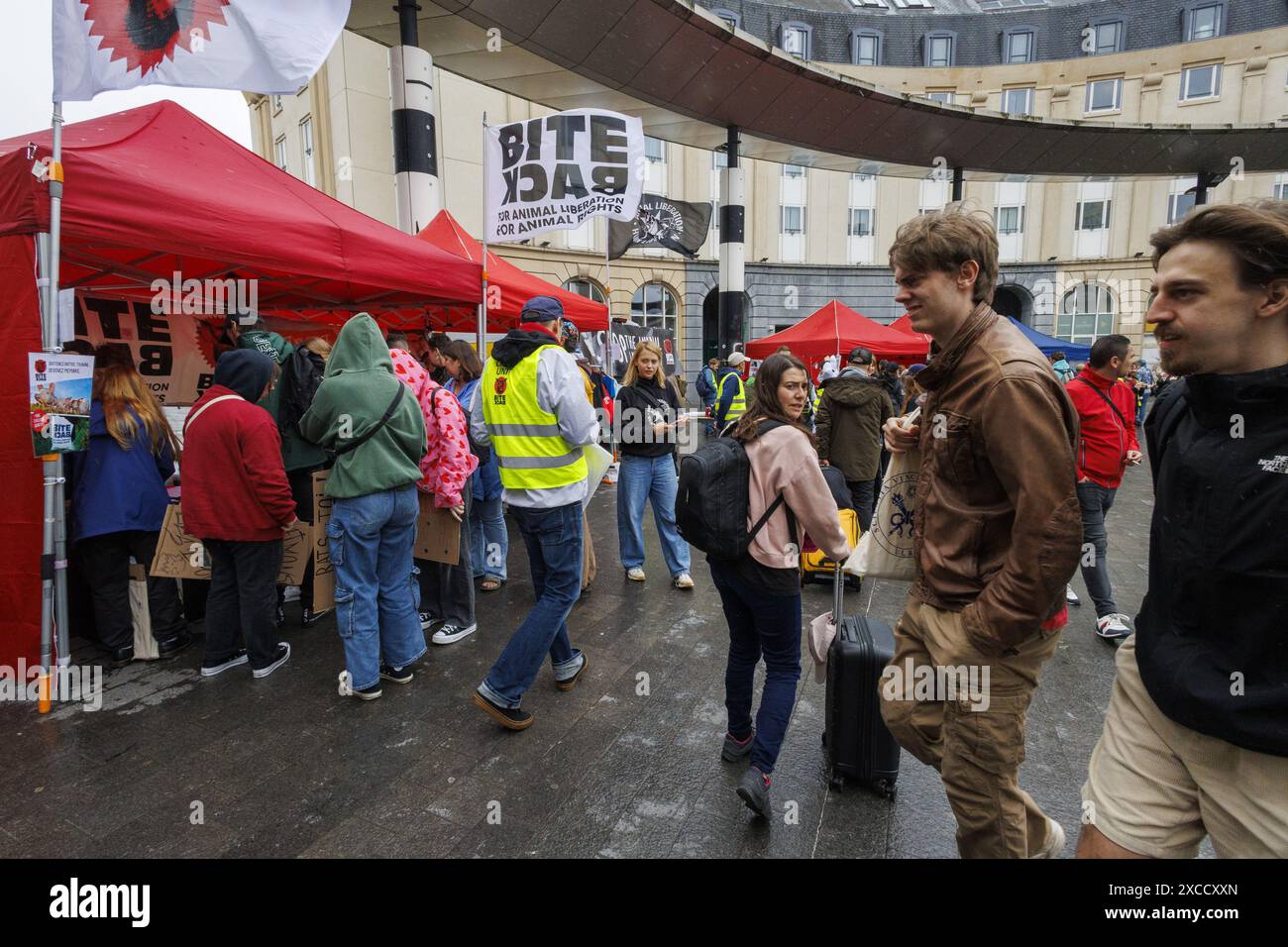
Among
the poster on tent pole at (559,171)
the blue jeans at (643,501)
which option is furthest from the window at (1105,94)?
the blue jeans at (643,501)

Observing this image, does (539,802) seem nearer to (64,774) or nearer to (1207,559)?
(64,774)

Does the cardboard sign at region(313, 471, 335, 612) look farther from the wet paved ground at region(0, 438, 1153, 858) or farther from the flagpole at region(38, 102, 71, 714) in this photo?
the flagpole at region(38, 102, 71, 714)

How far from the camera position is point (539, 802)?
2658mm

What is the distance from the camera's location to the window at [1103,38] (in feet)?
86.0

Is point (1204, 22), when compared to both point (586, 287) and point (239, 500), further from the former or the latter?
point (239, 500)

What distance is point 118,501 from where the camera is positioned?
12.8ft

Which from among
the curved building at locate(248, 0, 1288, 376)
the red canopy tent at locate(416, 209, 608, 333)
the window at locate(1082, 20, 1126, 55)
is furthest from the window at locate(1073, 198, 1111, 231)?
the red canopy tent at locate(416, 209, 608, 333)

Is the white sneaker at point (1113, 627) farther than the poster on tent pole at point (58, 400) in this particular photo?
Yes

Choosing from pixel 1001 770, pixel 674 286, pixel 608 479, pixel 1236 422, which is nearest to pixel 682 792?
pixel 1001 770

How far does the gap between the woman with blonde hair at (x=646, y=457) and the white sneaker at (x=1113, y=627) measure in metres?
2.89

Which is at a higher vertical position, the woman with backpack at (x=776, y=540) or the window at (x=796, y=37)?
the window at (x=796, y=37)

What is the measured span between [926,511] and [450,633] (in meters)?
3.40

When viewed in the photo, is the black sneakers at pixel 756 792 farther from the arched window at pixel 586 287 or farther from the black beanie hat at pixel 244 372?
the arched window at pixel 586 287
